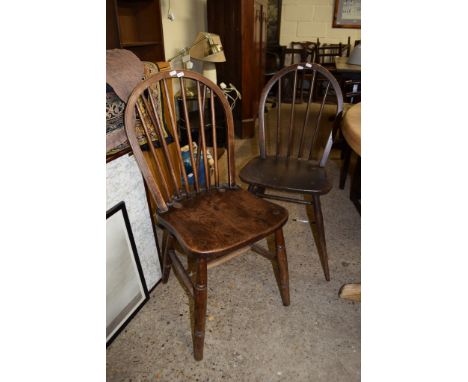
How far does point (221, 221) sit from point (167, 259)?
438 mm

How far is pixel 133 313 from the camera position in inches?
51.6

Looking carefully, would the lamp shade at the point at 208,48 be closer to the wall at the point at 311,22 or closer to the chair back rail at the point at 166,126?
the chair back rail at the point at 166,126

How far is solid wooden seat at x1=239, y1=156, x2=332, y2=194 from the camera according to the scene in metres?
1.37

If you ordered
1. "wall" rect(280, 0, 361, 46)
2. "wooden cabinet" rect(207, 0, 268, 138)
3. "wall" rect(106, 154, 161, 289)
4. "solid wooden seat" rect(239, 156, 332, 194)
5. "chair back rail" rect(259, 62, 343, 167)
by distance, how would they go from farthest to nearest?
"wall" rect(280, 0, 361, 46), "wooden cabinet" rect(207, 0, 268, 138), "chair back rail" rect(259, 62, 343, 167), "solid wooden seat" rect(239, 156, 332, 194), "wall" rect(106, 154, 161, 289)

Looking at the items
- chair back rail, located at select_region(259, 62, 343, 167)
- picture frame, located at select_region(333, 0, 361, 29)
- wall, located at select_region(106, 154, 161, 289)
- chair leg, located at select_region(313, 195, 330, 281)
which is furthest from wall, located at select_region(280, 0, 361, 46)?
wall, located at select_region(106, 154, 161, 289)

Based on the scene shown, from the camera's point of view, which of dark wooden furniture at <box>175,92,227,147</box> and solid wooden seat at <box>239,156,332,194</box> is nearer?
solid wooden seat at <box>239,156,332,194</box>

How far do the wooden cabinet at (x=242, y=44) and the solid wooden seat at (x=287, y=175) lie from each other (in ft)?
6.27

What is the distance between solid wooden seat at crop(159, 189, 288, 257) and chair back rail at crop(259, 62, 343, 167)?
0.47 meters

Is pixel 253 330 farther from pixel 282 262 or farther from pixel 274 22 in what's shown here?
pixel 274 22

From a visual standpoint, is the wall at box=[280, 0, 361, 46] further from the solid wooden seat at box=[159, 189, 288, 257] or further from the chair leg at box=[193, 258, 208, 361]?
the chair leg at box=[193, 258, 208, 361]
